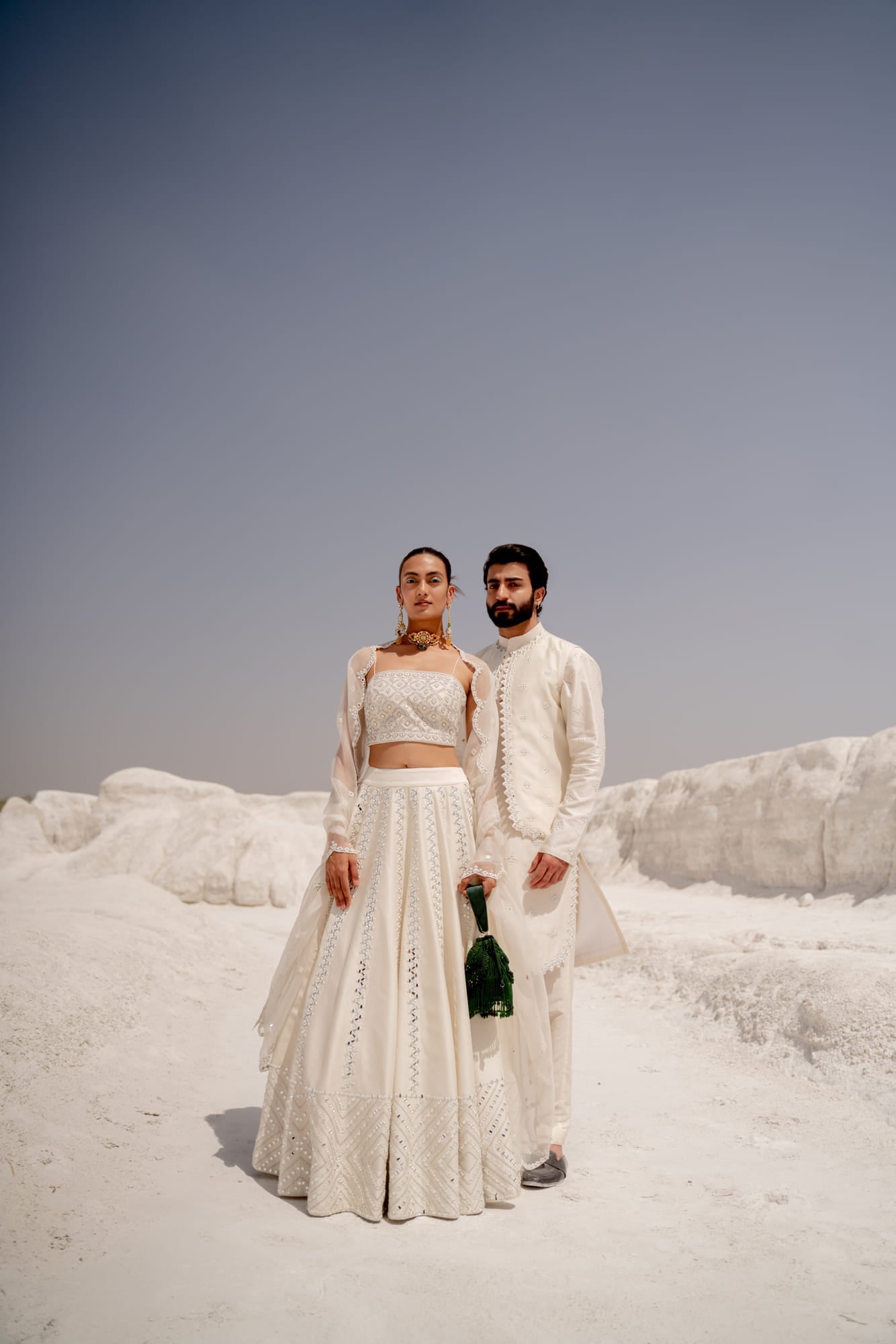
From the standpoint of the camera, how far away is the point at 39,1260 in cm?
236

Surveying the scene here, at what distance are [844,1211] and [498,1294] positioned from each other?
4.62ft

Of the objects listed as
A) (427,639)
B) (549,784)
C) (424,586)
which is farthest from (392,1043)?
(424,586)

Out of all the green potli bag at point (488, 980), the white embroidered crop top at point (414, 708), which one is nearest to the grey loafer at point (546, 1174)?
the green potli bag at point (488, 980)

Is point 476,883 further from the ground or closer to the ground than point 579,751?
closer to the ground

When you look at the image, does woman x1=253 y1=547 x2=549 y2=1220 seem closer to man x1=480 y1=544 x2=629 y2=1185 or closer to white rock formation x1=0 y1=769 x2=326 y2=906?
man x1=480 y1=544 x2=629 y2=1185

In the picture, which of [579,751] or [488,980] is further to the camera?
[579,751]

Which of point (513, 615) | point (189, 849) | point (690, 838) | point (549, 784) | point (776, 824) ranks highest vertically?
point (513, 615)

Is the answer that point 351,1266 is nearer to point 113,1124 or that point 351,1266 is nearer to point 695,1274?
point 695,1274

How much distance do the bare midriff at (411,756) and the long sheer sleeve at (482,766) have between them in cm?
12

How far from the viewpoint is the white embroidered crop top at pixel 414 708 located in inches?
131

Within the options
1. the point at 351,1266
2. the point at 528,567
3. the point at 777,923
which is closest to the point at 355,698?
the point at 528,567

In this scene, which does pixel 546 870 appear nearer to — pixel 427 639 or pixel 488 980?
pixel 488 980

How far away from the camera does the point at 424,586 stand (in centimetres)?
343

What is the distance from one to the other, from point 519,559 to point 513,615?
0.78ft
